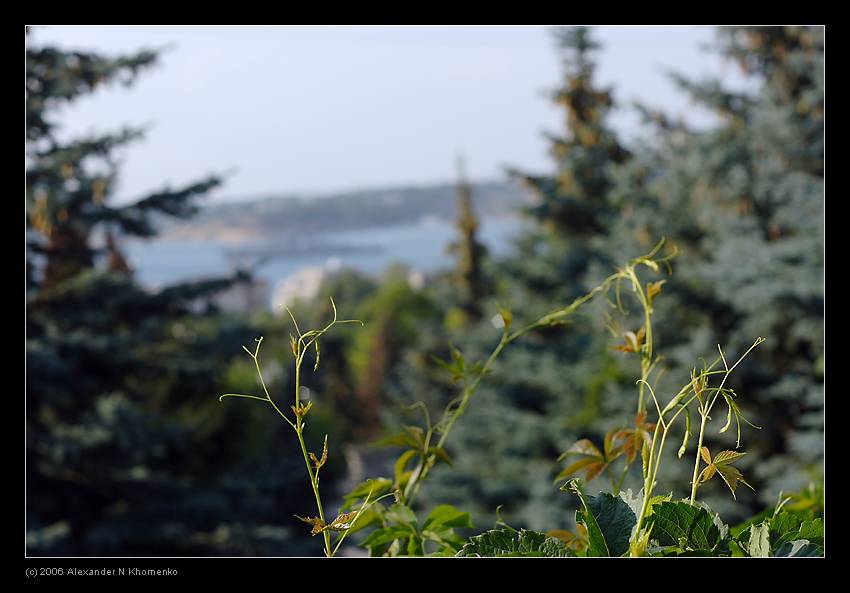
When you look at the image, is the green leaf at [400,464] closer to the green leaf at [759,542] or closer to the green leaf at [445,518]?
the green leaf at [445,518]

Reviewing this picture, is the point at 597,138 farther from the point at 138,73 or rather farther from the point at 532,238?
the point at 138,73

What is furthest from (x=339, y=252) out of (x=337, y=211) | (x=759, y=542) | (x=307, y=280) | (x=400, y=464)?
(x=759, y=542)

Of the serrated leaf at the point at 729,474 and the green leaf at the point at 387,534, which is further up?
the serrated leaf at the point at 729,474

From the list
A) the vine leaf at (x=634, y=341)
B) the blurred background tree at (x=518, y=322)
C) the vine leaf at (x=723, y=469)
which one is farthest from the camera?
the blurred background tree at (x=518, y=322)

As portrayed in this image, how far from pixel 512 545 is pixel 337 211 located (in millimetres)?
11426

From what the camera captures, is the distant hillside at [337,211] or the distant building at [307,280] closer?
the distant hillside at [337,211]

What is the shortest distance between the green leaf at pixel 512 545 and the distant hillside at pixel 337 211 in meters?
8.43

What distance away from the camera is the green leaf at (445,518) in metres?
0.71

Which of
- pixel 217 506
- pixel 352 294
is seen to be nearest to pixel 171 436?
pixel 217 506

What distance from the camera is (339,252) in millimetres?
13648

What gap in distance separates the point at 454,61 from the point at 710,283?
527 cm

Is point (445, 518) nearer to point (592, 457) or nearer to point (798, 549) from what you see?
point (592, 457)

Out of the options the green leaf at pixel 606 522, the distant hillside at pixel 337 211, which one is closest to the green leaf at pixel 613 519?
the green leaf at pixel 606 522
